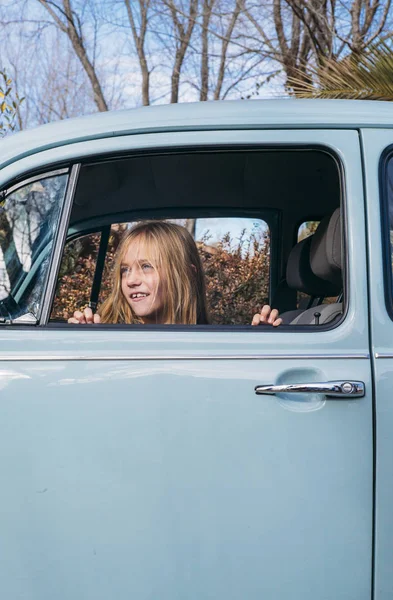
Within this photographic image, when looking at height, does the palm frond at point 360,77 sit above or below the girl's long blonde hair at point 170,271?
above

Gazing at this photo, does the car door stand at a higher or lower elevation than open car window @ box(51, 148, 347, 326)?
lower

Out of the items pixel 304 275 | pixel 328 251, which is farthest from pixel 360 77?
pixel 328 251

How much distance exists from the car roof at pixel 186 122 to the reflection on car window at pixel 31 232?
0.34 feet

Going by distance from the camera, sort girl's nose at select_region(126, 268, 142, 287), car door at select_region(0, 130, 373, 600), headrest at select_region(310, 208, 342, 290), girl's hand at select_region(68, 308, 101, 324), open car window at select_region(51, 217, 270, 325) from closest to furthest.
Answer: car door at select_region(0, 130, 373, 600) → headrest at select_region(310, 208, 342, 290) → girl's hand at select_region(68, 308, 101, 324) → girl's nose at select_region(126, 268, 142, 287) → open car window at select_region(51, 217, 270, 325)

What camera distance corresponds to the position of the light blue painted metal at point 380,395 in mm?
1825

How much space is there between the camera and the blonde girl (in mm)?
2455

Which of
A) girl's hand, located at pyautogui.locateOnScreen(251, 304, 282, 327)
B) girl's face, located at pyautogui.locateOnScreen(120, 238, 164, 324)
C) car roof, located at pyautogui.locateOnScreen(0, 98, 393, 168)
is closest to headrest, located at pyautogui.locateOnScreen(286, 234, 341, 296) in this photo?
girl's hand, located at pyautogui.locateOnScreen(251, 304, 282, 327)

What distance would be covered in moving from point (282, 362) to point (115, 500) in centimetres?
56

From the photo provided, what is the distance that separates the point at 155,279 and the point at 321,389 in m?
0.88

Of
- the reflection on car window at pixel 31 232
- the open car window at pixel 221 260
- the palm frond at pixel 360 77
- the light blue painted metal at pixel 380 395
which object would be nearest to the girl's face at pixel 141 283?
the open car window at pixel 221 260

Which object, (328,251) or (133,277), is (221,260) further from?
(328,251)

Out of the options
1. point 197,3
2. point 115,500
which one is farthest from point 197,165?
point 197,3

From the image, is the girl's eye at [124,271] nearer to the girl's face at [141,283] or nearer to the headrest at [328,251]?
the girl's face at [141,283]

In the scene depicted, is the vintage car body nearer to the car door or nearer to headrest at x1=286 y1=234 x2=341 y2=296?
the car door
